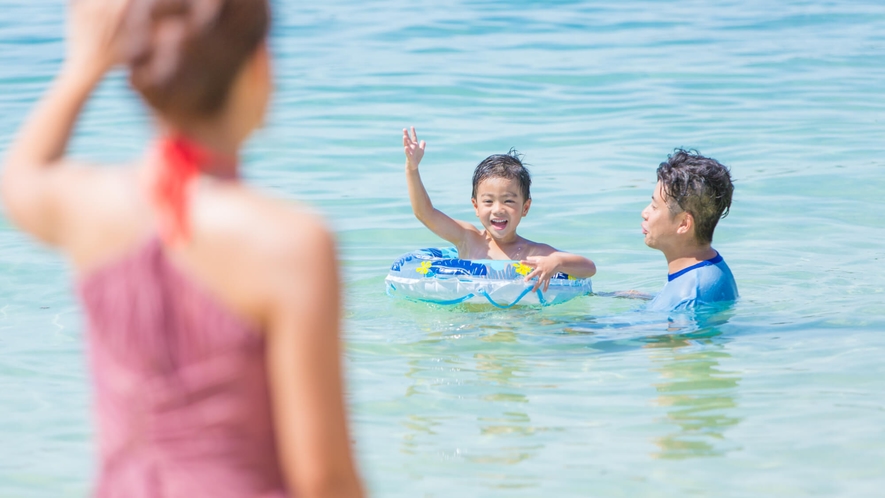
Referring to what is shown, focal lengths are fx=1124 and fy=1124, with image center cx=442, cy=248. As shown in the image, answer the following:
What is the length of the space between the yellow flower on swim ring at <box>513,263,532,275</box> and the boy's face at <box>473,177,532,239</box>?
0.43 metres

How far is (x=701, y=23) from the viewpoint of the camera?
1574cm

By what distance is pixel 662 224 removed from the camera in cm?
588

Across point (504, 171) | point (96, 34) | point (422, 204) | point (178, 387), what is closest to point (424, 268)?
point (422, 204)

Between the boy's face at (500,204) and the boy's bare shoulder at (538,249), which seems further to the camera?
the boy's bare shoulder at (538,249)

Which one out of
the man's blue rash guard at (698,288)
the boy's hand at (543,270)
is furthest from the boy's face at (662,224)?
the boy's hand at (543,270)

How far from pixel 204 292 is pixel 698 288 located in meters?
4.63

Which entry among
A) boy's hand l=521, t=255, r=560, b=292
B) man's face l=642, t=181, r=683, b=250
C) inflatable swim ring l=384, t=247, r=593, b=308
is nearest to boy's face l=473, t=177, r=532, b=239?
inflatable swim ring l=384, t=247, r=593, b=308

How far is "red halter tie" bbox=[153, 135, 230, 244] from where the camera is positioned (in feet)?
4.59

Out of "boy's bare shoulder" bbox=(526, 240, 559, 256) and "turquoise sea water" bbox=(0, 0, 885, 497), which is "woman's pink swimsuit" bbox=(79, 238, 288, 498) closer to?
"turquoise sea water" bbox=(0, 0, 885, 497)

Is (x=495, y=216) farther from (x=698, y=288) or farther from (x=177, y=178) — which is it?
(x=177, y=178)

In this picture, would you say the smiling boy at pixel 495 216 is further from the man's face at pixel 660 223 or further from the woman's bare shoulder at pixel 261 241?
the woman's bare shoulder at pixel 261 241

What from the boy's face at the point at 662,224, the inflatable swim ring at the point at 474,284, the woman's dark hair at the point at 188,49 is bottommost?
the inflatable swim ring at the point at 474,284

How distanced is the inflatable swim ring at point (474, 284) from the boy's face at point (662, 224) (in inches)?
17.4

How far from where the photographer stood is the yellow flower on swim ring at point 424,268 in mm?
5965
